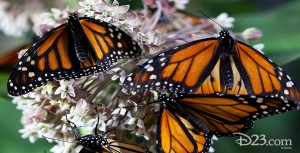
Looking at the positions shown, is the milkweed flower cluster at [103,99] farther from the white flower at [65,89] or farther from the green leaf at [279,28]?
the green leaf at [279,28]

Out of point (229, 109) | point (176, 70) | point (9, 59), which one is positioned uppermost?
point (9, 59)

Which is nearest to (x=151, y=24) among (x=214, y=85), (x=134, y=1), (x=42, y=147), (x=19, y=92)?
(x=134, y=1)

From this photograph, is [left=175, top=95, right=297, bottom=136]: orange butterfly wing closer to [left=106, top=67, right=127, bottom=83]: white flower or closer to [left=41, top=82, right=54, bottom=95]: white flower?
[left=106, top=67, right=127, bottom=83]: white flower

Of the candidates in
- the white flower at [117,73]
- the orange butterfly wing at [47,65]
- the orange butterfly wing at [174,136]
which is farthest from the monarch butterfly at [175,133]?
the orange butterfly wing at [47,65]

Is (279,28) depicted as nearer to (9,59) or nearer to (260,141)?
(260,141)

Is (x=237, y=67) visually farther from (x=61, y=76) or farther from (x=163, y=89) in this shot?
(x=61, y=76)

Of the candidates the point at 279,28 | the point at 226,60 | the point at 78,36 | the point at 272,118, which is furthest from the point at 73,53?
the point at 272,118

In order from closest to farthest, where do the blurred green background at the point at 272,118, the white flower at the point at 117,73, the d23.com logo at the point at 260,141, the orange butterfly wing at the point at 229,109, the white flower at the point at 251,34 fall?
the orange butterfly wing at the point at 229,109, the white flower at the point at 117,73, the white flower at the point at 251,34, the blurred green background at the point at 272,118, the d23.com logo at the point at 260,141
